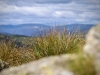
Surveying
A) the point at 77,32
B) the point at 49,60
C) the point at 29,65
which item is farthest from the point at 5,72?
the point at 77,32

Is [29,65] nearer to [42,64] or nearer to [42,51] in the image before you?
[42,64]

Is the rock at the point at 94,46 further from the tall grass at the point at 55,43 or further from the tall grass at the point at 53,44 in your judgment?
the tall grass at the point at 55,43

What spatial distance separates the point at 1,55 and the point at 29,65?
9218mm

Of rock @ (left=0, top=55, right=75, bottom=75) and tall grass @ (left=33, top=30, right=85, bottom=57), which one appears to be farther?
tall grass @ (left=33, top=30, right=85, bottom=57)

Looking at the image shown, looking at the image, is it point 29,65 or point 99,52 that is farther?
point 29,65

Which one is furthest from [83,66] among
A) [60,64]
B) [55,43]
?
[55,43]

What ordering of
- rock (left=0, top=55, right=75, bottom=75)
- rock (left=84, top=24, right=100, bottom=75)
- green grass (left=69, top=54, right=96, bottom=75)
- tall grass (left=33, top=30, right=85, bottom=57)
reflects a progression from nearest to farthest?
1. green grass (left=69, top=54, right=96, bottom=75)
2. rock (left=84, top=24, right=100, bottom=75)
3. rock (left=0, top=55, right=75, bottom=75)
4. tall grass (left=33, top=30, right=85, bottom=57)

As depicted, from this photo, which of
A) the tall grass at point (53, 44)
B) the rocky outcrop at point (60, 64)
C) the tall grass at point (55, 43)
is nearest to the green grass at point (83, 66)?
the rocky outcrop at point (60, 64)

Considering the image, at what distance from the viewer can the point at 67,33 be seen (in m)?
12.7

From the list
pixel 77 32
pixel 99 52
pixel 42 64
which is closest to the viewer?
pixel 99 52

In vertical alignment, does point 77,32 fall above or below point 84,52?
below

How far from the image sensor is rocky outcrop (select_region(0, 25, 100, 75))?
13.8ft

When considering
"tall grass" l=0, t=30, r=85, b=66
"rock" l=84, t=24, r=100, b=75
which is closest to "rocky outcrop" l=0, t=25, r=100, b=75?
"rock" l=84, t=24, r=100, b=75

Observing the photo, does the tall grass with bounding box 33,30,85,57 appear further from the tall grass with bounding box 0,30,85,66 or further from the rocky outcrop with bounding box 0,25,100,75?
the rocky outcrop with bounding box 0,25,100,75
